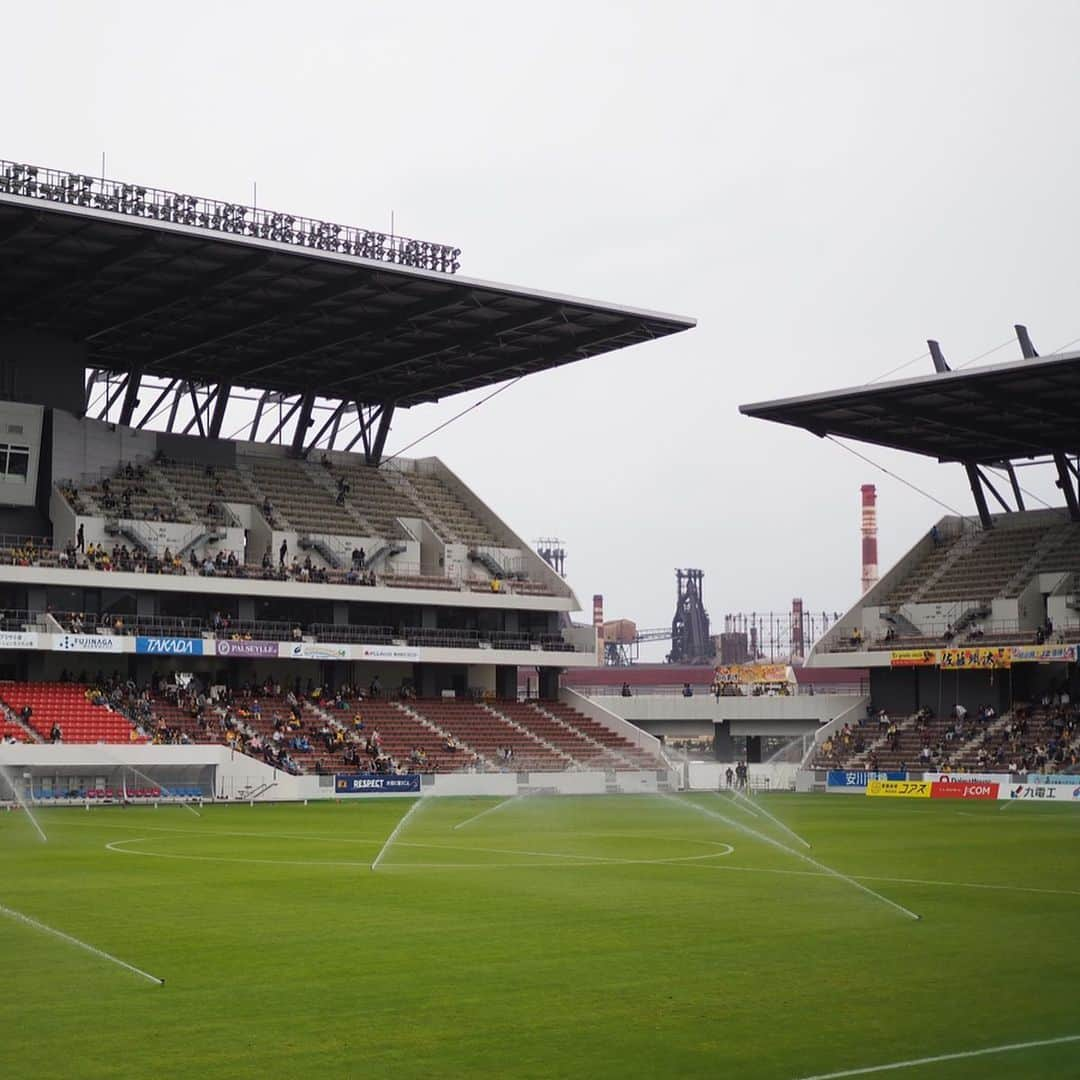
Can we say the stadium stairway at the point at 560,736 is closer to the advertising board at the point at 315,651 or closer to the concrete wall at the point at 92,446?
the advertising board at the point at 315,651

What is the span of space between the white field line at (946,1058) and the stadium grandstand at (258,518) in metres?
54.3

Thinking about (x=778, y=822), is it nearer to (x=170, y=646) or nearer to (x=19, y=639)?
(x=170, y=646)

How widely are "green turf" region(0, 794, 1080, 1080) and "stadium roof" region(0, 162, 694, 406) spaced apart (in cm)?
3417

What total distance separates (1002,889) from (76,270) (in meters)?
53.9

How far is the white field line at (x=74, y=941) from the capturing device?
19859 mm

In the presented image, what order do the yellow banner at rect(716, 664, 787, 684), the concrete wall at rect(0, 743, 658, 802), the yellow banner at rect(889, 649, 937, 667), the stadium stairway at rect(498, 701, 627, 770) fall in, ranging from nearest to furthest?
the concrete wall at rect(0, 743, 658, 802) < the stadium stairway at rect(498, 701, 627, 770) < the yellow banner at rect(889, 649, 937, 667) < the yellow banner at rect(716, 664, 787, 684)

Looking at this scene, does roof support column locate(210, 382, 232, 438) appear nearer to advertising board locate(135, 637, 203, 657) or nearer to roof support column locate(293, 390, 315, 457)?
roof support column locate(293, 390, 315, 457)

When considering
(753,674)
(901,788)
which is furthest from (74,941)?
(753,674)

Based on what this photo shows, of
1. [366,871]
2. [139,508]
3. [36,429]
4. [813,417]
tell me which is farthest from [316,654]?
[366,871]

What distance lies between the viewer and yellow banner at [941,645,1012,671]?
282 feet

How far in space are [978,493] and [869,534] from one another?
6192cm

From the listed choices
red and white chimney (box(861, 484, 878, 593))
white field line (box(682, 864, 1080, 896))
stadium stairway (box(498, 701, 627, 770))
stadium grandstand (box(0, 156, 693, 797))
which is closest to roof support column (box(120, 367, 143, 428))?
stadium grandstand (box(0, 156, 693, 797))

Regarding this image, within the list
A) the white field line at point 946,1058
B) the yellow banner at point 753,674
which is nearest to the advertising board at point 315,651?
the yellow banner at point 753,674

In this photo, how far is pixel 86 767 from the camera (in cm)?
6575
